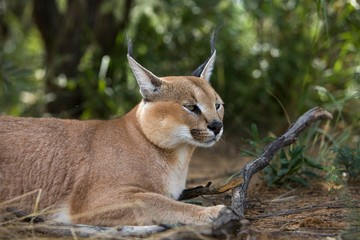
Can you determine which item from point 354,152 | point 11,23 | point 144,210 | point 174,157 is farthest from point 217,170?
point 11,23

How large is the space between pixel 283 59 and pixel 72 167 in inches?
164

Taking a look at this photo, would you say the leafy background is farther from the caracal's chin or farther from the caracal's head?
the caracal's chin

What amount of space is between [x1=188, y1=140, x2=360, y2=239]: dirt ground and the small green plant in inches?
5.1

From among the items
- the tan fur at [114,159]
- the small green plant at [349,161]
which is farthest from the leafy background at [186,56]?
the tan fur at [114,159]

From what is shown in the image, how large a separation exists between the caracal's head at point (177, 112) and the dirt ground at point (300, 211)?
68 centimetres

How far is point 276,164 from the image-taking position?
220 inches

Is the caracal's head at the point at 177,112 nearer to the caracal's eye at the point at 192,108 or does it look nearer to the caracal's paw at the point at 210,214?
the caracal's eye at the point at 192,108

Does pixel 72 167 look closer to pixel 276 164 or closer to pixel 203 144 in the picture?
pixel 203 144

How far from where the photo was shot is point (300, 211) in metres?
4.36

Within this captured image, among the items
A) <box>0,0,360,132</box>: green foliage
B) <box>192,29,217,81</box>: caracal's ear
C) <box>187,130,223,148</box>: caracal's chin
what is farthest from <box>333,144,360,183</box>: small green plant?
<box>0,0,360,132</box>: green foliage

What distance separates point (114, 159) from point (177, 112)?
0.53 meters

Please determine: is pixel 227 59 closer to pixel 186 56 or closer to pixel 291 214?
pixel 186 56

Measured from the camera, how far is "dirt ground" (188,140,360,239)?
377 cm

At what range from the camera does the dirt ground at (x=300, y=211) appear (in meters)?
3.77
